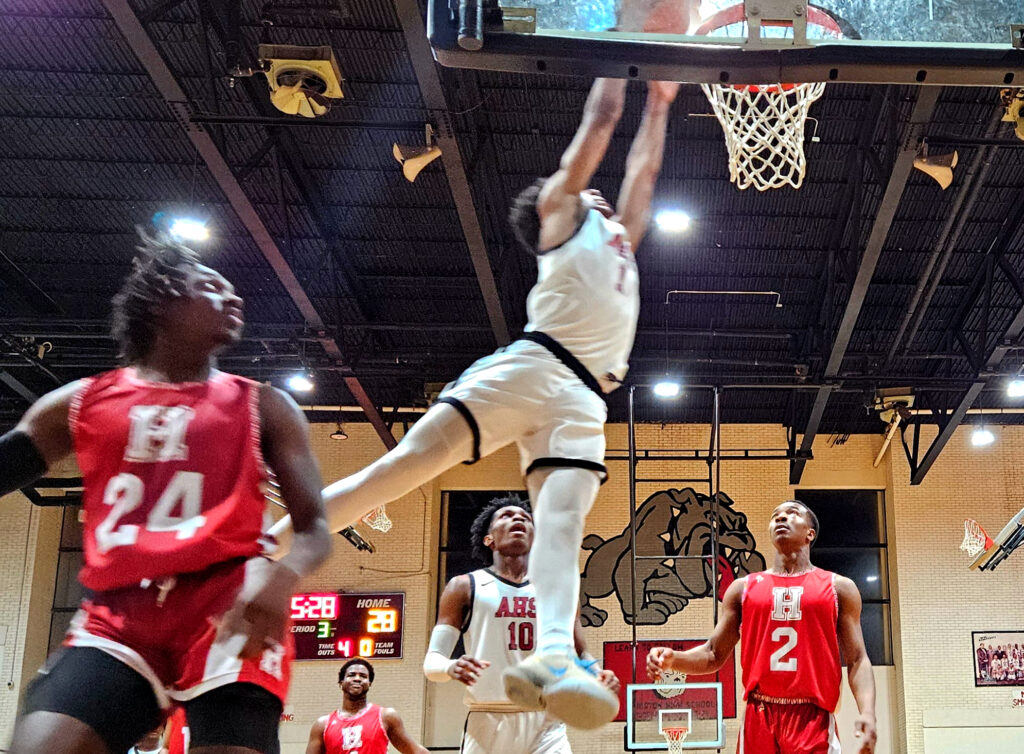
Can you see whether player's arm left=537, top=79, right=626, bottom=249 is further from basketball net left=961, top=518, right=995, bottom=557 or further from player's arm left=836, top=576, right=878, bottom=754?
basketball net left=961, top=518, right=995, bottom=557

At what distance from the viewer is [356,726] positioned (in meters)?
8.27

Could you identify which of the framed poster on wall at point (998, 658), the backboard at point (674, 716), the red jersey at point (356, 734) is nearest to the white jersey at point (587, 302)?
the red jersey at point (356, 734)

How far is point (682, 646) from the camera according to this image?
1639cm

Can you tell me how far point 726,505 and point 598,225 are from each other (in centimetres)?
1437

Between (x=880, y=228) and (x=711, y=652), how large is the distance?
6.28 metres

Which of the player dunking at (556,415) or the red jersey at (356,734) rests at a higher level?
the player dunking at (556,415)

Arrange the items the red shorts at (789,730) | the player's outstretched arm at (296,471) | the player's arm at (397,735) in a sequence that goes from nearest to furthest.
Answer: the player's outstretched arm at (296,471) → the red shorts at (789,730) → the player's arm at (397,735)

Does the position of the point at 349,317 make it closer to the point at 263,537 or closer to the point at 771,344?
the point at 771,344

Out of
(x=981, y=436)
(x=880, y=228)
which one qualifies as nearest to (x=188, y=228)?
(x=880, y=228)

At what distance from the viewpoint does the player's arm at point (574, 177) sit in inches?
128

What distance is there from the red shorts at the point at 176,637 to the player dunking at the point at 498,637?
293 cm

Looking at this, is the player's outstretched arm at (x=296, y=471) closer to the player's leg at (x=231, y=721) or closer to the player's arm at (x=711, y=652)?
the player's leg at (x=231, y=721)

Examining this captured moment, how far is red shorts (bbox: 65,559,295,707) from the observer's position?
7.25ft

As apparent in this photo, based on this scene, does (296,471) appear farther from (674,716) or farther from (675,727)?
(674,716)
